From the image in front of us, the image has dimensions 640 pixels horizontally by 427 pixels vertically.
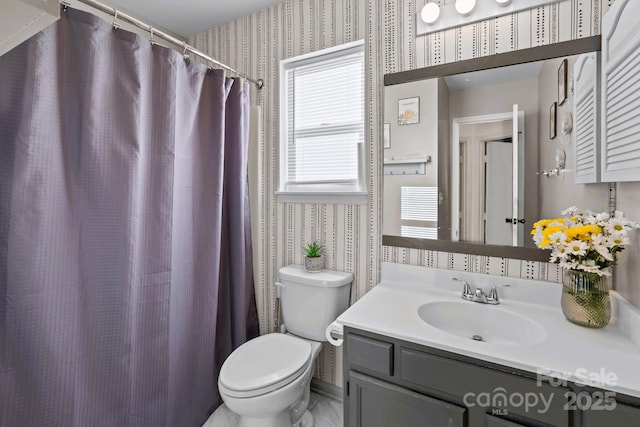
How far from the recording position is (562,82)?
130 cm

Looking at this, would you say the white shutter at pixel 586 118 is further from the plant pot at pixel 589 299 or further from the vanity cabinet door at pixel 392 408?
the vanity cabinet door at pixel 392 408

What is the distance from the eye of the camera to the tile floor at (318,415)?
171 centimetres

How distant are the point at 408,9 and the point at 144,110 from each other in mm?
1402

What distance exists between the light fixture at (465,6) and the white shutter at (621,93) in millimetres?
506

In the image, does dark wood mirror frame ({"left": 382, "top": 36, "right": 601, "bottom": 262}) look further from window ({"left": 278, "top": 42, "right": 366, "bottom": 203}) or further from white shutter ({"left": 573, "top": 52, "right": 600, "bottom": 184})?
window ({"left": 278, "top": 42, "right": 366, "bottom": 203})

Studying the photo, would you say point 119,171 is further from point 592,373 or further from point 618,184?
point 618,184

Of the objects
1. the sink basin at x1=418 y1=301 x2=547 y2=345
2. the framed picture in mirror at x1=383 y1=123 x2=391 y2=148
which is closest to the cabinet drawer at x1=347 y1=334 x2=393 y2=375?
the sink basin at x1=418 y1=301 x2=547 y2=345

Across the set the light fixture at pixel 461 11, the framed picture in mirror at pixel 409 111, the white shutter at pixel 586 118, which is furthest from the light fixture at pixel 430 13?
Answer: the white shutter at pixel 586 118

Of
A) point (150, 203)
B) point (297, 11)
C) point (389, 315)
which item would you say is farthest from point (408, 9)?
point (150, 203)

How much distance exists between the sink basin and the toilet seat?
65cm

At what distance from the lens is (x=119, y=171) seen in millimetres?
1346

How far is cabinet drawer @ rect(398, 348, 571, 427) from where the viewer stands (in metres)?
0.89

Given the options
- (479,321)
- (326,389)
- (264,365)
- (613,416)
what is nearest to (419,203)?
(479,321)

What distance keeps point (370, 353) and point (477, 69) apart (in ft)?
4.41
